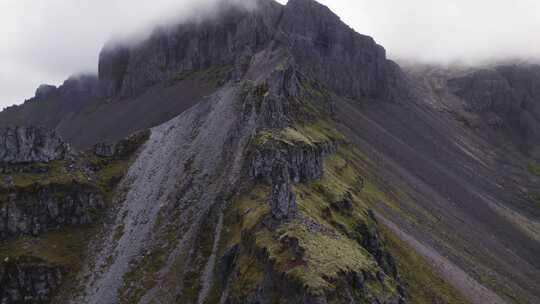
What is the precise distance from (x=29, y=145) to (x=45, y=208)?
13.3 meters

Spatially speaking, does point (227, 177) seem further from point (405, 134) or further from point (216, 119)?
point (405, 134)

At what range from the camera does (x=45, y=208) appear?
80.6 meters

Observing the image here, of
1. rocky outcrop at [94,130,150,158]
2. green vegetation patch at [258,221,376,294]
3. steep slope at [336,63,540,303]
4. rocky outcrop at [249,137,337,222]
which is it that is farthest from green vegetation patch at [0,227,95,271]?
steep slope at [336,63,540,303]

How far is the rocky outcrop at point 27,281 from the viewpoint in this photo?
229ft

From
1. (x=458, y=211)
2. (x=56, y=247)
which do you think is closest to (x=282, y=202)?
(x=56, y=247)

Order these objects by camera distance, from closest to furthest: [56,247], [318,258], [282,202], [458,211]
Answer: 1. [318,258]
2. [282,202]
3. [56,247]
4. [458,211]

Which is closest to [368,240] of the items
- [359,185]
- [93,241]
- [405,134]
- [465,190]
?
[359,185]

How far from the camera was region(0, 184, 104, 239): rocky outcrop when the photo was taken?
3051 inches

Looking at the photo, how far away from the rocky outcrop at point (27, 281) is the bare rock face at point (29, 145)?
20.9 metres

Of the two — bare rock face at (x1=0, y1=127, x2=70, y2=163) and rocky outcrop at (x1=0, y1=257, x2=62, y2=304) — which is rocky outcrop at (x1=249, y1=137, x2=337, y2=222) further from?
bare rock face at (x1=0, y1=127, x2=70, y2=163)

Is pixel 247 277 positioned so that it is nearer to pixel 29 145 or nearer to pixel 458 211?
pixel 29 145

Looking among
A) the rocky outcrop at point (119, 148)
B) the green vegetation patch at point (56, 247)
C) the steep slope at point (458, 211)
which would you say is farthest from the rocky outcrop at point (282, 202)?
the rocky outcrop at point (119, 148)

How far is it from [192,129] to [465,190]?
309ft

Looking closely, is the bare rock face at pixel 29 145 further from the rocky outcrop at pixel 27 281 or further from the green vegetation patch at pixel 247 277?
the green vegetation patch at pixel 247 277
